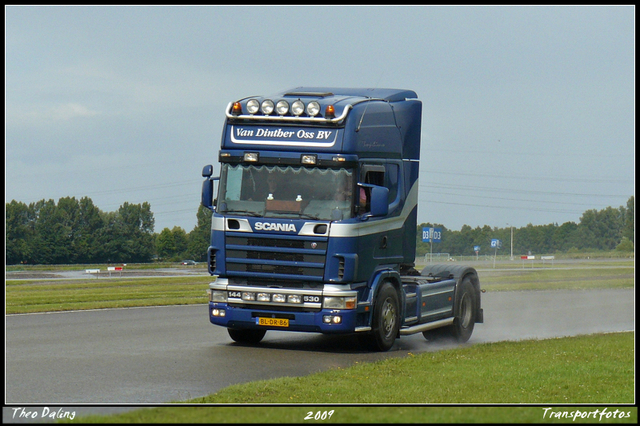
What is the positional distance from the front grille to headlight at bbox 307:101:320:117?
6.38 ft

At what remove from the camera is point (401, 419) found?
7.13m

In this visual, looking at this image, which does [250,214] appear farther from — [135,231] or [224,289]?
[135,231]

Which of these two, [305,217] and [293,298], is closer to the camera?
[305,217]

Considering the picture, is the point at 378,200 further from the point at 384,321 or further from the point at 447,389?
the point at 447,389

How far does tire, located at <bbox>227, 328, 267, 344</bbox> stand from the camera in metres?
15.0

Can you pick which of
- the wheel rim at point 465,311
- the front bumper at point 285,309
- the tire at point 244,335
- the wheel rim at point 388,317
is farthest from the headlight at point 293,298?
the wheel rim at point 465,311

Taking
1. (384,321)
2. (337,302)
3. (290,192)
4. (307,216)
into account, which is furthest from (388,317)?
(290,192)

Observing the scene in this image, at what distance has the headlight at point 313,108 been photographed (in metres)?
13.4

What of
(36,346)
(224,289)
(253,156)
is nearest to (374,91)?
(253,156)

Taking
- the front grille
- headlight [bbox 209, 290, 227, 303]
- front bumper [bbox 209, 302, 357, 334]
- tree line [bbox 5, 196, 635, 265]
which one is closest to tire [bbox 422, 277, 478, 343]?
front bumper [bbox 209, 302, 357, 334]

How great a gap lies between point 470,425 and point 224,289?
24.4ft

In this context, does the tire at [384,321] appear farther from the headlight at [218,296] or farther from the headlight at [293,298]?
the headlight at [218,296]

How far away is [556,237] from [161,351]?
55.0 ft

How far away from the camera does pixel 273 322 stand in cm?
1356
